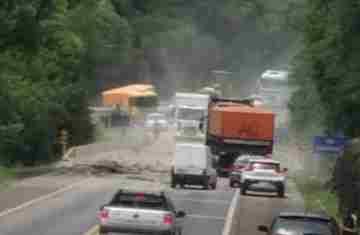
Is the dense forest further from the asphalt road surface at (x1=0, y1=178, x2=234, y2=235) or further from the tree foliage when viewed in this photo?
the tree foliage

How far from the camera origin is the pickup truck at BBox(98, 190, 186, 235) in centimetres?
3219

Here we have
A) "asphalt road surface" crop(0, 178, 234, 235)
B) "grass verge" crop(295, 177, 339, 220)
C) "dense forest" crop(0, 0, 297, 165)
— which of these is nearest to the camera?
"asphalt road surface" crop(0, 178, 234, 235)

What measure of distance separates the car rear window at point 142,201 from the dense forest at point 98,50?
2923 centimetres

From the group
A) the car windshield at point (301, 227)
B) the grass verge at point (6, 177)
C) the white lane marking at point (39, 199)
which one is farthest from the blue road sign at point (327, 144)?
the car windshield at point (301, 227)

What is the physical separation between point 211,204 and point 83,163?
857 inches

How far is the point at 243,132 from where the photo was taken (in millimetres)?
70000

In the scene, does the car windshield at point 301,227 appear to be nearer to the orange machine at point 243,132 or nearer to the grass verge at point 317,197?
the grass verge at point 317,197

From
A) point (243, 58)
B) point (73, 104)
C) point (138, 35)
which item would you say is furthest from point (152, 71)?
point (73, 104)

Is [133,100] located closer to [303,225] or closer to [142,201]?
[142,201]

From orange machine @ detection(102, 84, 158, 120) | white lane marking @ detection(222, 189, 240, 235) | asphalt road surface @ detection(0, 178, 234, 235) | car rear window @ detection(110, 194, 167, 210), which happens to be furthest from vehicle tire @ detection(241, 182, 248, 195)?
orange machine @ detection(102, 84, 158, 120)

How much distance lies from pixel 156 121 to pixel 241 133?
1691 inches

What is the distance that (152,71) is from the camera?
164 m

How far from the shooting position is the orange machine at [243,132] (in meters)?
69.8

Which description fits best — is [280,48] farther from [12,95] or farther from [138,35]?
[12,95]
